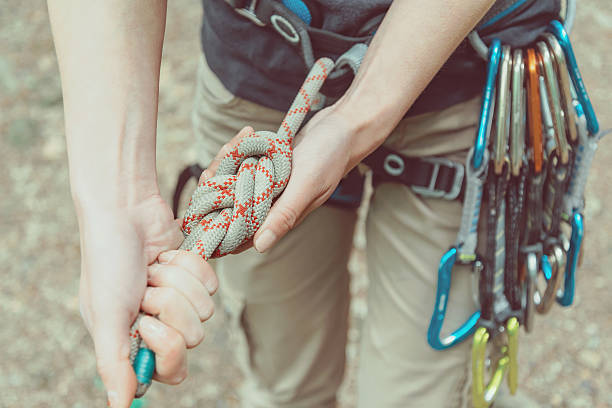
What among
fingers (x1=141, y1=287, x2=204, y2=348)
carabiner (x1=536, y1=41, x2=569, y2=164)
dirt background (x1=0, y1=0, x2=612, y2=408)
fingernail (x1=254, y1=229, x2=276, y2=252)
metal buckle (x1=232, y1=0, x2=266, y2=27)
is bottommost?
dirt background (x1=0, y1=0, x2=612, y2=408)

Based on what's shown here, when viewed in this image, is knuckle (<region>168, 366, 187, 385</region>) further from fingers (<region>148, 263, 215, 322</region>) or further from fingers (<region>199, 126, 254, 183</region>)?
fingers (<region>199, 126, 254, 183</region>)

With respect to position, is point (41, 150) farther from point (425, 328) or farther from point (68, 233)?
point (425, 328)

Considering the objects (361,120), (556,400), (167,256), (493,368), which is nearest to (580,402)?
(556,400)

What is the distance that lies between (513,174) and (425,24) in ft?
0.87

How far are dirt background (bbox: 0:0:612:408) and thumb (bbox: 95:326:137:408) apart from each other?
1.12m

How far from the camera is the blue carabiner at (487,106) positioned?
2.82 feet

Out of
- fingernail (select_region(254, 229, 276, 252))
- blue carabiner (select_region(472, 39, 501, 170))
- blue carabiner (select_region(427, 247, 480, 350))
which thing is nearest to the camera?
fingernail (select_region(254, 229, 276, 252))

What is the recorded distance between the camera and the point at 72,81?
82cm

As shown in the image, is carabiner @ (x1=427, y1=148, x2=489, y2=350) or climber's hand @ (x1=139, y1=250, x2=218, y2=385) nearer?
climber's hand @ (x1=139, y1=250, x2=218, y2=385)

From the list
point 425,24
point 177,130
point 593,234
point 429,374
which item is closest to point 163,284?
point 425,24

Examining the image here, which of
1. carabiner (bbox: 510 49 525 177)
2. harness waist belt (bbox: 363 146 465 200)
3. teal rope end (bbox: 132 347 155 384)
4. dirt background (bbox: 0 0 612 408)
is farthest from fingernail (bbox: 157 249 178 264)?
dirt background (bbox: 0 0 612 408)

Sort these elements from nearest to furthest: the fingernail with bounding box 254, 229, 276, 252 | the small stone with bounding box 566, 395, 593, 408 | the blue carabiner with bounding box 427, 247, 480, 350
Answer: the fingernail with bounding box 254, 229, 276, 252, the blue carabiner with bounding box 427, 247, 480, 350, the small stone with bounding box 566, 395, 593, 408

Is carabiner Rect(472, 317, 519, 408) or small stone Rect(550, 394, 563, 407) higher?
carabiner Rect(472, 317, 519, 408)

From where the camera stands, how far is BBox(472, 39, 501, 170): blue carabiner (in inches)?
33.8
